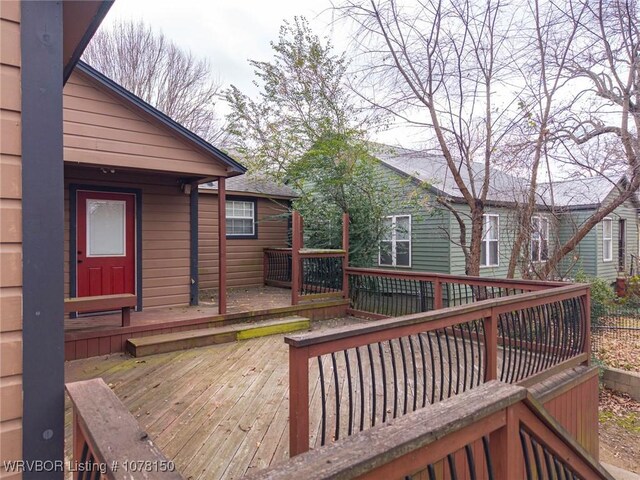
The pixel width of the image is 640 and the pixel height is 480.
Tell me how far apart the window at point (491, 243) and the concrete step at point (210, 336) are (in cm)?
681

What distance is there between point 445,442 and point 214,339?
4824 millimetres

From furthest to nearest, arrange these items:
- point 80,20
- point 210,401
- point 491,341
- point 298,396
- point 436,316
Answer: point 210,401 < point 491,341 < point 436,316 < point 298,396 < point 80,20

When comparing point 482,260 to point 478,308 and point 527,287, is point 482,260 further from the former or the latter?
point 478,308

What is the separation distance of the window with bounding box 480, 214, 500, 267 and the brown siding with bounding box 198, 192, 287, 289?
5795 mm

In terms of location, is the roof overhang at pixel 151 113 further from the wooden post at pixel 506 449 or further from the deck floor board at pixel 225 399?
the wooden post at pixel 506 449

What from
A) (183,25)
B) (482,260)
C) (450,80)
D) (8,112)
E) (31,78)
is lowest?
(482,260)

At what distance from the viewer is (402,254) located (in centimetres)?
1122

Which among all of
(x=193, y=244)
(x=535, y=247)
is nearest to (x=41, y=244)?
(x=193, y=244)

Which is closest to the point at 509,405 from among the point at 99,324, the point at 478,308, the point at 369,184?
the point at 478,308

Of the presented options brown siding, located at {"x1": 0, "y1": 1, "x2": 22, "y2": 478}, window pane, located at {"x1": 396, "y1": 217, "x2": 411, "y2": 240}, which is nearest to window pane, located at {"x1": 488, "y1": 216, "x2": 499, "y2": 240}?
window pane, located at {"x1": 396, "y1": 217, "x2": 411, "y2": 240}

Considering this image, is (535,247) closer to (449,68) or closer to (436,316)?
(449,68)

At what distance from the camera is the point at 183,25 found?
17953mm

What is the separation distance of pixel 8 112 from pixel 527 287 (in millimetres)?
5146

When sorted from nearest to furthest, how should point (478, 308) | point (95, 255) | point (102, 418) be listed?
point (102, 418), point (478, 308), point (95, 255)
